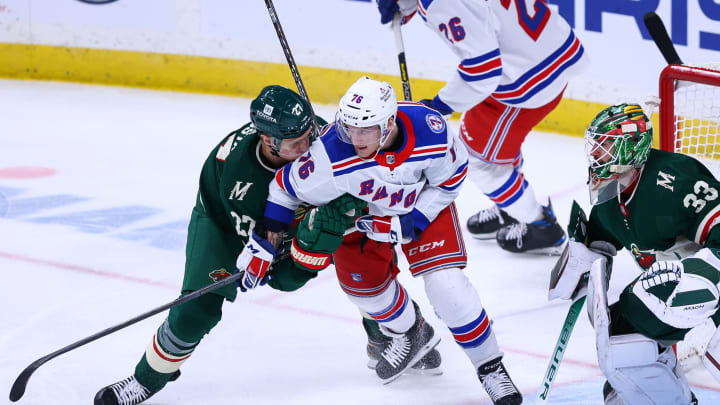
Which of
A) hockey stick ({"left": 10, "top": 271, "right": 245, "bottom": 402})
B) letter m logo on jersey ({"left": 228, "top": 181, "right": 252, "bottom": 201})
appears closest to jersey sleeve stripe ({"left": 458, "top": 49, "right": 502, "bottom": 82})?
letter m logo on jersey ({"left": 228, "top": 181, "right": 252, "bottom": 201})

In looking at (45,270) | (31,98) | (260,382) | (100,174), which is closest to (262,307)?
(260,382)

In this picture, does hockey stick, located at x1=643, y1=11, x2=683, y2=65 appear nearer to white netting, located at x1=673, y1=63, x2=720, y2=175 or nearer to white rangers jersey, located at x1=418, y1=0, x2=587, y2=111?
white netting, located at x1=673, y1=63, x2=720, y2=175

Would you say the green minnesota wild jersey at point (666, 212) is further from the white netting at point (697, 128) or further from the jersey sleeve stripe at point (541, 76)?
the jersey sleeve stripe at point (541, 76)

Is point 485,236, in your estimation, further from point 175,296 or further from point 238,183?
point 238,183

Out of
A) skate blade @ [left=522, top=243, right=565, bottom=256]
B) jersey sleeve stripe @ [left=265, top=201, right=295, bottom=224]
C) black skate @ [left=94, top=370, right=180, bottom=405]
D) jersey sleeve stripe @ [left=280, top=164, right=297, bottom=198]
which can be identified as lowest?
skate blade @ [left=522, top=243, right=565, bottom=256]

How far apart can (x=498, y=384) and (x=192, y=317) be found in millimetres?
867

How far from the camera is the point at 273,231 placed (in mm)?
2639

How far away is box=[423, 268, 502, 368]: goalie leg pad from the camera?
8.53ft

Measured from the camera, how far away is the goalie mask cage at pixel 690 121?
2.92m

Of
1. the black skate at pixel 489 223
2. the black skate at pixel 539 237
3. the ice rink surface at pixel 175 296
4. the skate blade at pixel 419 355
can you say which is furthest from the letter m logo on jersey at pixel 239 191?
the black skate at pixel 489 223

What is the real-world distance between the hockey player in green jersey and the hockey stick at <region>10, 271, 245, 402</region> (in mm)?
64

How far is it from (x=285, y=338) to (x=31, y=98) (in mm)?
3773

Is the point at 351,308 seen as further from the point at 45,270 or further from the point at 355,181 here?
the point at 45,270

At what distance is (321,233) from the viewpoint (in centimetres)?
251
